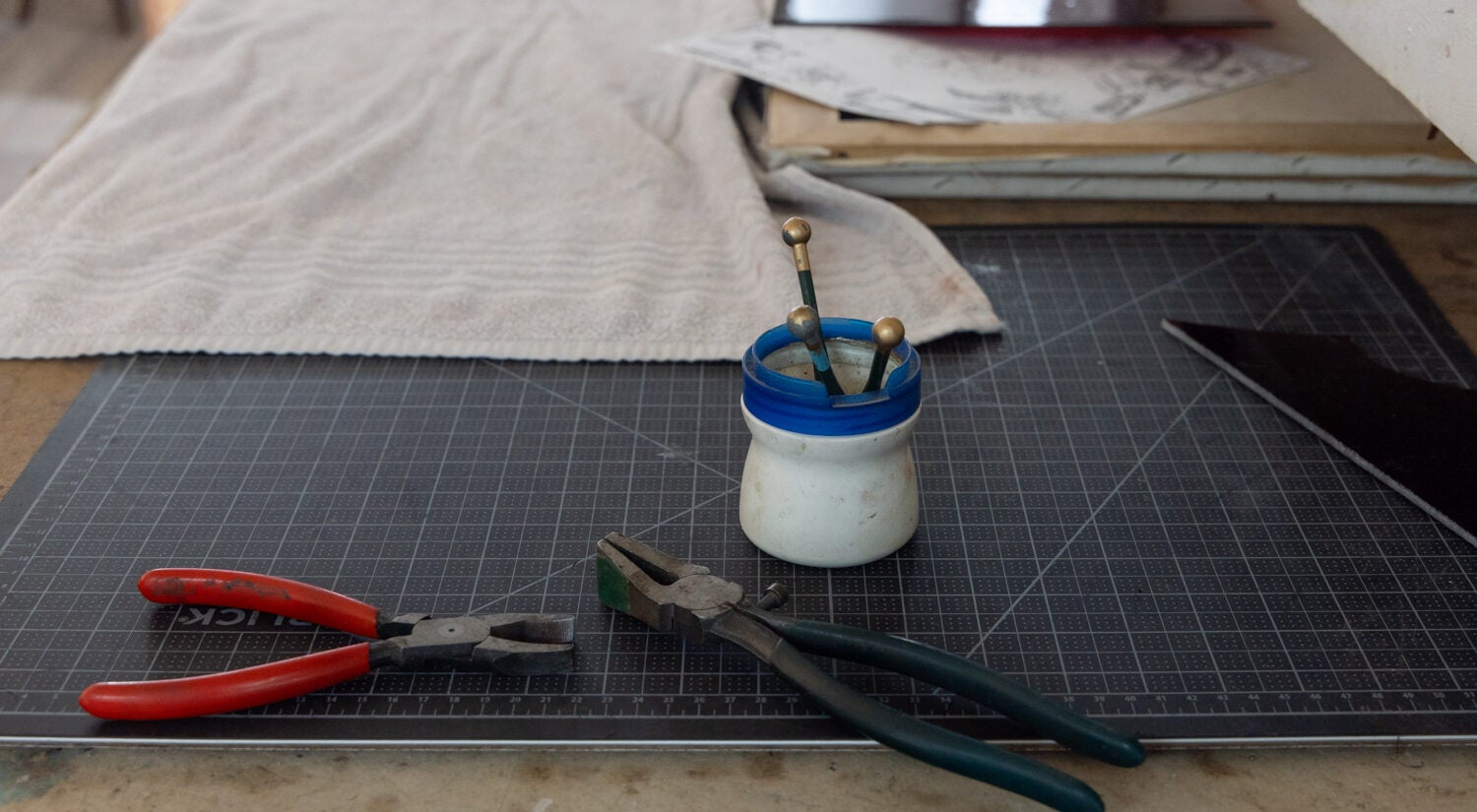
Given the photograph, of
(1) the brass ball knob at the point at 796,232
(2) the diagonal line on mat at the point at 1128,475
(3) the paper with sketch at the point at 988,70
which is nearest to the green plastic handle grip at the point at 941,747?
(2) the diagonal line on mat at the point at 1128,475

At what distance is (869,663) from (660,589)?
0.41ft

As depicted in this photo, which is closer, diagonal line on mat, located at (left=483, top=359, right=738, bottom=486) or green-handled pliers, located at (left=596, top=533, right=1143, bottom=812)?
green-handled pliers, located at (left=596, top=533, right=1143, bottom=812)

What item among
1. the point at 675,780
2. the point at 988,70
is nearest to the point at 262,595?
the point at 675,780

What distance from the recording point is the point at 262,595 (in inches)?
26.6

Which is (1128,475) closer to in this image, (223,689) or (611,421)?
(611,421)

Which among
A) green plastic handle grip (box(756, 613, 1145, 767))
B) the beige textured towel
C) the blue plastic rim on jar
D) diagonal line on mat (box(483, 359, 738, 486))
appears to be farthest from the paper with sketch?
green plastic handle grip (box(756, 613, 1145, 767))

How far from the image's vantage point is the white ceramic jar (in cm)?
68

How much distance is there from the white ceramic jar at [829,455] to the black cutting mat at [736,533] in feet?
0.09

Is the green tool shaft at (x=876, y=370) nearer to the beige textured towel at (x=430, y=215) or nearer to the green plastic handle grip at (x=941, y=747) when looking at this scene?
the green plastic handle grip at (x=941, y=747)

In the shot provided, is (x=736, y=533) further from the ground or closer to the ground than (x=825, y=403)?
closer to the ground

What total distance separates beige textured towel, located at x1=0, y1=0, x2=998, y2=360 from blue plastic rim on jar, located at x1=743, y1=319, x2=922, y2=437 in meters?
0.28

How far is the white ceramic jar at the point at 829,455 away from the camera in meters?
0.68

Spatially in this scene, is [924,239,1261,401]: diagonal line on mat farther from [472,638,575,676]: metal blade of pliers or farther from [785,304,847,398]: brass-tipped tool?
[472,638,575,676]: metal blade of pliers

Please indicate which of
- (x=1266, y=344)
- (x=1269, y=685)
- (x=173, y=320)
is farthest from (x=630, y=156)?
(x=1269, y=685)
